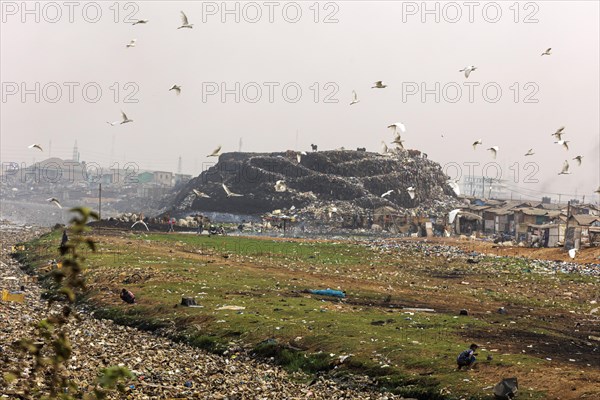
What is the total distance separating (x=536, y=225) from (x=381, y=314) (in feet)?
152

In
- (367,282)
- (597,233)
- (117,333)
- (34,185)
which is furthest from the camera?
(34,185)

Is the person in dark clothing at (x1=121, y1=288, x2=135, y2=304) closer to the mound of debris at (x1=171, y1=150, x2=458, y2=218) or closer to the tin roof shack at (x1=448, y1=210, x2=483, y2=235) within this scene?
the tin roof shack at (x1=448, y1=210, x2=483, y2=235)

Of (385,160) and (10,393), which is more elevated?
(385,160)

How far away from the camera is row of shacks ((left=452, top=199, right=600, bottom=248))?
167ft

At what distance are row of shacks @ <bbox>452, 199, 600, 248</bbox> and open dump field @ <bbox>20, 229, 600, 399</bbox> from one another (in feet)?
50.3

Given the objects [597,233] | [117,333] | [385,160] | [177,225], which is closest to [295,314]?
[117,333]

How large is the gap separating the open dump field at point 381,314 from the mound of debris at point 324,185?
51496 mm


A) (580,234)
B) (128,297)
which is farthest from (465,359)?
(580,234)

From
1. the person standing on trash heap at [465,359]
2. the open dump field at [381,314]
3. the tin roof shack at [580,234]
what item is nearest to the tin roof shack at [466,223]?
the tin roof shack at [580,234]

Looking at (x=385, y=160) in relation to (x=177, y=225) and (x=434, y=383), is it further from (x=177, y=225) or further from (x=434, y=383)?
(x=434, y=383)

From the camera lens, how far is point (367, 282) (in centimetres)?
2844

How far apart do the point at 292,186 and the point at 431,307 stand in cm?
7716

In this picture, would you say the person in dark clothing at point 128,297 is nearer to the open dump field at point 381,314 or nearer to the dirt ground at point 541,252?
the open dump field at point 381,314

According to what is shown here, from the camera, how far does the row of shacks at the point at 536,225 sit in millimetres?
50750
